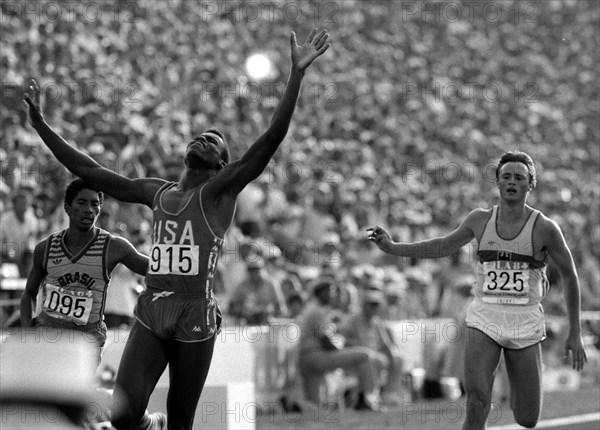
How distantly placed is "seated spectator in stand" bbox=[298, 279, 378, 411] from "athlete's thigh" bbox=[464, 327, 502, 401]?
5.71 m

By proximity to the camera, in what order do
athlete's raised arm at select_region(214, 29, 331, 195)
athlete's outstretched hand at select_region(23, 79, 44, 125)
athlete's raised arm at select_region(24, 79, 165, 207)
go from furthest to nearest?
1. athlete's outstretched hand at select_region(23, 79, 44, 125)
2. athlete's raised arm at select_region(24, 79, 165, 207)
3. athlete's raised arm at select_region(214, 29, 331, 195)

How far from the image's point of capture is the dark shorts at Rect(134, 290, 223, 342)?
6.60 metres

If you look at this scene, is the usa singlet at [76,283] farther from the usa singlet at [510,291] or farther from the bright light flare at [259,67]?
the bright light flare at [259,67]

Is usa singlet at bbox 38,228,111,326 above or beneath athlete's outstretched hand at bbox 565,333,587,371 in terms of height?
above

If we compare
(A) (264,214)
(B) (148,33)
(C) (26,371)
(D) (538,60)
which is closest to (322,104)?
(B) (148,33)

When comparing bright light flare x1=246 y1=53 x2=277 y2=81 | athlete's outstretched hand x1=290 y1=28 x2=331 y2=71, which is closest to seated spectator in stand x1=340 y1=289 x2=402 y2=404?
athlete's outstretched hand x1=290 y1=28 x2=331 y2=71

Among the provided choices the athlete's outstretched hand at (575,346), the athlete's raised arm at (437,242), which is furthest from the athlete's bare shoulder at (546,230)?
the athlete's outstretched hand at (575,346)

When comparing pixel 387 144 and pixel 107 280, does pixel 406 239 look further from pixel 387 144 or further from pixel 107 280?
pixel 107 280

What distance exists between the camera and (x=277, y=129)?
654cm

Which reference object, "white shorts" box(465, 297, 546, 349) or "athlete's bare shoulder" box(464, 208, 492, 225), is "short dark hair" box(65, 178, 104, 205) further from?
"white shorts" box(465, 297, 546, 349)

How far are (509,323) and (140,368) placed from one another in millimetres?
2889

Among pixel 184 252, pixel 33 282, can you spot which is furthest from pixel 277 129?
pixel 33 282

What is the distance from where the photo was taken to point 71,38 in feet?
57.6

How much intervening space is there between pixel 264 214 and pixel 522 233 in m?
9.18
